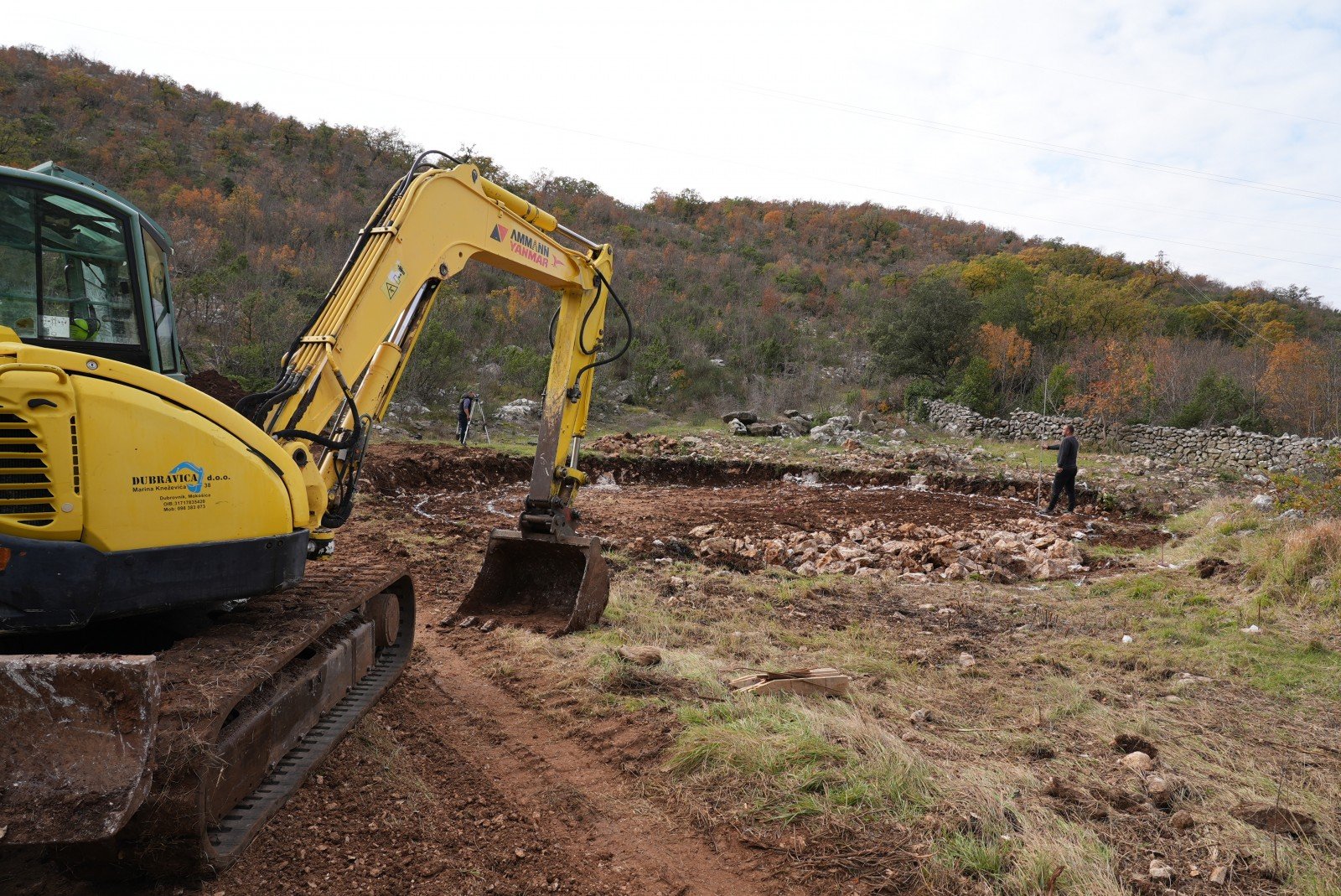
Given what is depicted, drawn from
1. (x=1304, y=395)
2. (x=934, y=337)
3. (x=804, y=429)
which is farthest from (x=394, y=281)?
(x=934, y=337)

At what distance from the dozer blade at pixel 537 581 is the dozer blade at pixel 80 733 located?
3.66 m

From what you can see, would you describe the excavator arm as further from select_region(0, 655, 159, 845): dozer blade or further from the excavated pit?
the excavated pit

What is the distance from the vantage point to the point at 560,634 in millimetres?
5777

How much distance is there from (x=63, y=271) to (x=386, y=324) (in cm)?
148

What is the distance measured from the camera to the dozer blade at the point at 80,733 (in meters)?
2.36

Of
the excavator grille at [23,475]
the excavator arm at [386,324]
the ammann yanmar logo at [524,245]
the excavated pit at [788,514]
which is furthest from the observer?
the excavated pit at [788,514]

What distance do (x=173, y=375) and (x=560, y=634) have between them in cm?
296

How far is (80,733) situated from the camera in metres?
2.42

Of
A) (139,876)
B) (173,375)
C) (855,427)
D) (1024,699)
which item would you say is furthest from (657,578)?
(855,427)

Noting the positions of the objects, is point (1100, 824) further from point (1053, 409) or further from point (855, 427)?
point (1053, 409)

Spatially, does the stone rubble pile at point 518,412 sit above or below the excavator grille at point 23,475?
below

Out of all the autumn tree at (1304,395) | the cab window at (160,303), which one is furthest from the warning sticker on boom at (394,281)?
the autumn tree at (1304,395)

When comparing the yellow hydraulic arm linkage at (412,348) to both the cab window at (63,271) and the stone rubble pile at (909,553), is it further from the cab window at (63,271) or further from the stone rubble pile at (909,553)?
the stone rubble pile at (909,553)

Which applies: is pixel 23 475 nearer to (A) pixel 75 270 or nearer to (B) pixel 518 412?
(A) pixel 75 270
